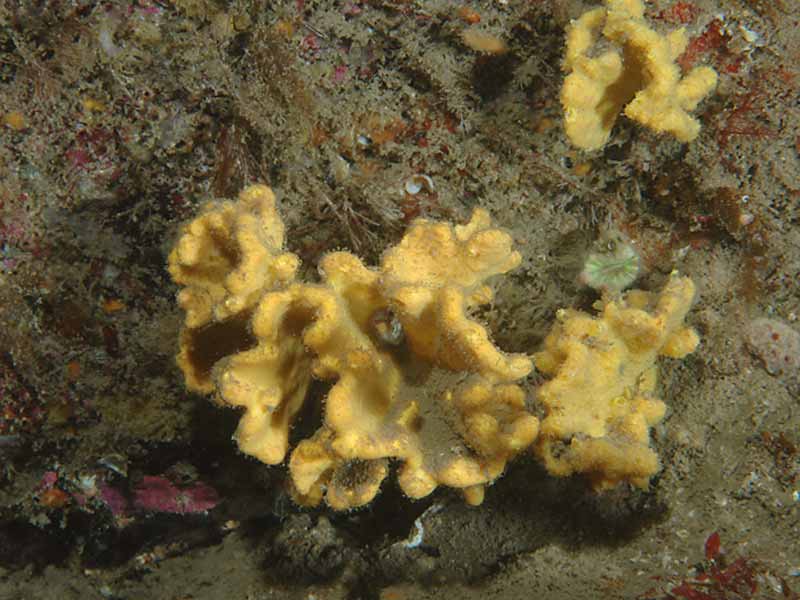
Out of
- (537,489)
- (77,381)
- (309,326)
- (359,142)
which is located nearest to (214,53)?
(359,142)

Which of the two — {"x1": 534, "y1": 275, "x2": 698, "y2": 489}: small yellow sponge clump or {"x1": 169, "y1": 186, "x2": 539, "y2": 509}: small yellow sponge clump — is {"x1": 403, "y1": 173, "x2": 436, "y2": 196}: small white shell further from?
{"x1": 534, "y1": 275, "x2": 698, "y2": 489}: small yellow sponge clump

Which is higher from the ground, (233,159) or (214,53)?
(214,53)

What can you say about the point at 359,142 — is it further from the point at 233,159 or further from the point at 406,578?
the point at 406,578

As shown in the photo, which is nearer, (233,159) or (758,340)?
(758,340)

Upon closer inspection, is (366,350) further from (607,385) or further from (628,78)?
(628,78)

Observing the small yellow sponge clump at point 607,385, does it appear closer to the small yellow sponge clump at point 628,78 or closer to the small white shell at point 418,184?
the small yellow sponge clump at point 628,78

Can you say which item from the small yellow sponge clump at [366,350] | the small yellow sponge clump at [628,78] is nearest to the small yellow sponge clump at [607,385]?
the small yellow sponge clump at [366,350]

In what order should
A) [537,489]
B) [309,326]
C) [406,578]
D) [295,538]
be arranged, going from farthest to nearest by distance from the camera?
[295,538]
[406,578]
[537,489]
[309,326]

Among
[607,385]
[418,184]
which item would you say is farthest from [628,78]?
[607,385]
